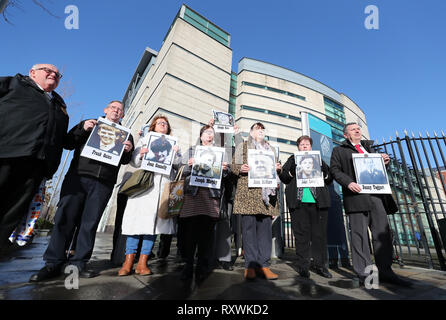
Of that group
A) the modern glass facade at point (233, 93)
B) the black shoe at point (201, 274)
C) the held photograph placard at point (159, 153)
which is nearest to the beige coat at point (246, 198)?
the black shoe at point (201, 274)

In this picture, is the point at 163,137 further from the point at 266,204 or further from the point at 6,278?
the point at 6,278

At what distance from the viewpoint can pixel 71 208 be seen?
2.31 meters

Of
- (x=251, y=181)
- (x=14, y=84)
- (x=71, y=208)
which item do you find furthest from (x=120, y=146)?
(x=251, y=181)

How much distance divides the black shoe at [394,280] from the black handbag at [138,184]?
299 cm

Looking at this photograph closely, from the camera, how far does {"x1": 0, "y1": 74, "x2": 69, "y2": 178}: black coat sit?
184cm

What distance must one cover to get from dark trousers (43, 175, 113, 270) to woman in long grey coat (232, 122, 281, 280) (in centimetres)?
167

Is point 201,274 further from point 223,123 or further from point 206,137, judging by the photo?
point 223,123

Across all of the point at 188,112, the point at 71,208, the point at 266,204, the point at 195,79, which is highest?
the point at 195,79

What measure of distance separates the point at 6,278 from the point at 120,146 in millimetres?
1704

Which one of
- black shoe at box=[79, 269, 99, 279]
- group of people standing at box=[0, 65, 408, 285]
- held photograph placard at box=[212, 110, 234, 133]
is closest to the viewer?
group of people standing at box=[0, 65, 408, 285]

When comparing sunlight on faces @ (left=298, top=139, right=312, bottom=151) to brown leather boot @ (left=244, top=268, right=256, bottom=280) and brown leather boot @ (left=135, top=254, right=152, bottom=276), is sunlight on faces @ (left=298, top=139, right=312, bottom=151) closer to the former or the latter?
brown leather boot @ (left=244, top=268, right=256, bottom=280)

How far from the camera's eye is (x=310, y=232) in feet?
9.72

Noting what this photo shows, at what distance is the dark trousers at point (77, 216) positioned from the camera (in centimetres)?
220

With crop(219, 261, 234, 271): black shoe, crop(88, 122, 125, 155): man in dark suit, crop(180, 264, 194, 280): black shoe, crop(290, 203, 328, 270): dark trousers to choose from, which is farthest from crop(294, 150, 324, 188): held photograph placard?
crop(88, 122, 125, 155): man in dark suit
